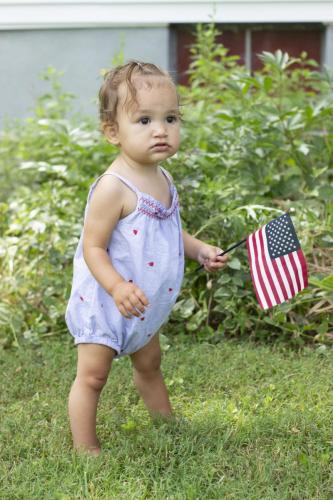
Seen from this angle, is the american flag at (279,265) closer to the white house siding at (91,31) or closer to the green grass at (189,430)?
the green grass at (189,430)

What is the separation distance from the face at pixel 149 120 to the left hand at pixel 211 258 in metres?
0.43

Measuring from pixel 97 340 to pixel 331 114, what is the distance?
2346mm

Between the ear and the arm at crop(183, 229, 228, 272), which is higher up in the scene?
the ear

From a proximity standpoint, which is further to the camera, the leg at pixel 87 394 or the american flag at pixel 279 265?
the american flag at pixel 279 265

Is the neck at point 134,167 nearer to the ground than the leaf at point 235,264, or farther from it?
farther from it

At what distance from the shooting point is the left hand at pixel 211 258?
3.01 meters

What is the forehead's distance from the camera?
2750 mm

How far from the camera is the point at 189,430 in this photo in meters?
3.01

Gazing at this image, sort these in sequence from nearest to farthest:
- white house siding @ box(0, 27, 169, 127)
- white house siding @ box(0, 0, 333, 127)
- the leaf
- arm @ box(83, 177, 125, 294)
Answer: arm @ box(83, 177, 125, 294) < the leaf < white house siding @ box(0, 0, 333, 127) < white house siding @ box(0, 27, 169, 127)

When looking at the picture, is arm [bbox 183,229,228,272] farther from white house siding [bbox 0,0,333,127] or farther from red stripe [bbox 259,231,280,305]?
white house siding [bbox 0,0,333,127]

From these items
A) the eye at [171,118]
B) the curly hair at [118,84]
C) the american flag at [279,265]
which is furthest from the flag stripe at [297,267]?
the curly hair at [118,84]

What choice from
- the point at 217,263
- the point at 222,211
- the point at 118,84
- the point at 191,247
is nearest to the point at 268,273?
the point at 217,263

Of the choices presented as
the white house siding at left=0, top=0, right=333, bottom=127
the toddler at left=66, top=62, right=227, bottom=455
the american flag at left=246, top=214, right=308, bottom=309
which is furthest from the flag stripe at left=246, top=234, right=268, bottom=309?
the white house siding at left=0, top=0, right=333, bottom=127

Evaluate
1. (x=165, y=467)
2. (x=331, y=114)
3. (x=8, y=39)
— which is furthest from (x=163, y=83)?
(x=8, y=39)
